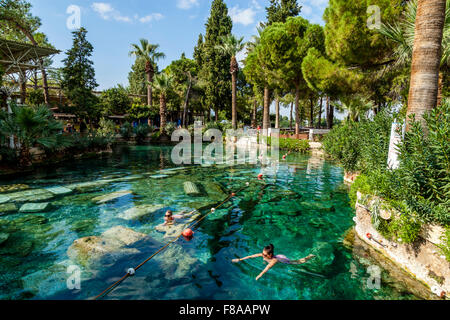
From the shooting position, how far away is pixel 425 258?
178 inches

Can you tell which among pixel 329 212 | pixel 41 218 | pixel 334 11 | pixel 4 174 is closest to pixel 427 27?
pixel 329 212

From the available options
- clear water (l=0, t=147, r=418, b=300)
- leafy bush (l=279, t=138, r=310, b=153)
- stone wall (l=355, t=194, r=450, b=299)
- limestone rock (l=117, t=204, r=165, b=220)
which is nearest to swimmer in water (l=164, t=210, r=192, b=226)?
clear water (l=0, t=147, r=418, b=300)

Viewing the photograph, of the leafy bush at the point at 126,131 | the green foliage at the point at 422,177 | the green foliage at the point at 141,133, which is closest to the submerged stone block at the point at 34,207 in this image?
the green foliage at the point at 422,177

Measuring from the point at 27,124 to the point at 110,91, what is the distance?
81.7ft

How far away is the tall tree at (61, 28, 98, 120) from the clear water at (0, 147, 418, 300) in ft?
73.4

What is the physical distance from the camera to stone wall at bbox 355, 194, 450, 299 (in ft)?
13.7

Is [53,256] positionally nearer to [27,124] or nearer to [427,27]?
[427,27]

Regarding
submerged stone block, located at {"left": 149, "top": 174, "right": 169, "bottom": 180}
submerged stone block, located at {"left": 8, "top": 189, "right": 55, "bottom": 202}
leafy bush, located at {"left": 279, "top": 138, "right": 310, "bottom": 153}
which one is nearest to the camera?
submerged stone block, located at {"left": 8, "top": 189, "right": 55, "bottom": 202}

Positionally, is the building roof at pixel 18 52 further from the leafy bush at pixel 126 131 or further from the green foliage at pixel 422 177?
the green foliage at pixel 422 177

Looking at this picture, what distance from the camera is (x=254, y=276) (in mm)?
5223

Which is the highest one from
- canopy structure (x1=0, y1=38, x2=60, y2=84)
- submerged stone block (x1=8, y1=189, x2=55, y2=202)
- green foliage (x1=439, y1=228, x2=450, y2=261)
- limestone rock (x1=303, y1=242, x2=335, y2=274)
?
canopy structure (x1=0, y1=38, x2=60, y2=84)

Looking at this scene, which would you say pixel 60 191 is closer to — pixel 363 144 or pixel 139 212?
pixel 139 212

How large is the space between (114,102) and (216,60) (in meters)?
17.0

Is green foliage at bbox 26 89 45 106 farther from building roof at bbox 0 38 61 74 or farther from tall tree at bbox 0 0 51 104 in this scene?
building roof at bbox 0 38 61 74
